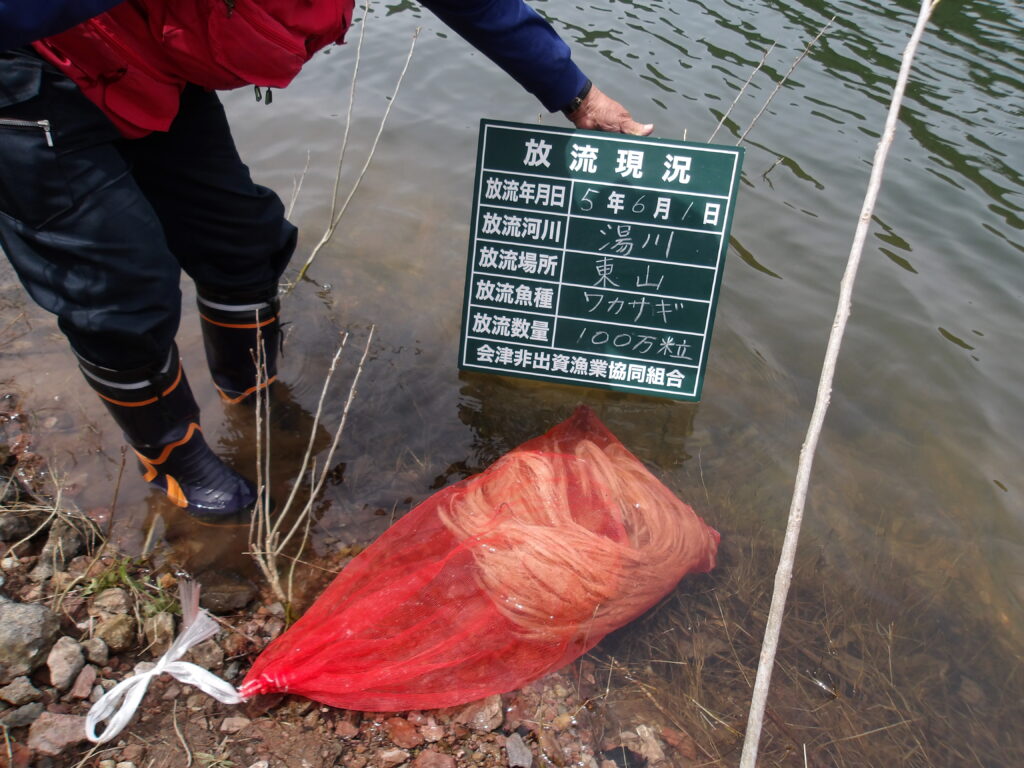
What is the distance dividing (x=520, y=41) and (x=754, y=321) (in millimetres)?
2361

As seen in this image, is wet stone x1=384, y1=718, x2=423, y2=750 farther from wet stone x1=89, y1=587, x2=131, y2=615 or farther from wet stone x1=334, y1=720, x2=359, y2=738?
wet stone x1=89, y1=587, x2=131, y2=615

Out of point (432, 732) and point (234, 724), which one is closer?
point (234, 724)

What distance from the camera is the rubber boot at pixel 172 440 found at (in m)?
2.48

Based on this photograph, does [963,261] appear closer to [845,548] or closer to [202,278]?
[845,548]

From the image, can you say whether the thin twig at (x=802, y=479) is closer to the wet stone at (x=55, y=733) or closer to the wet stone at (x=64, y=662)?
the wet stone at (x=55, y=733)

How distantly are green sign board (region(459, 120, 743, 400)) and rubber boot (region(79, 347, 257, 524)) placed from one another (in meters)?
1.25

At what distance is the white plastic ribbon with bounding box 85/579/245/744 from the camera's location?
199 cm

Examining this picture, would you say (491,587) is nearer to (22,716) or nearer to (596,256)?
(22,716)

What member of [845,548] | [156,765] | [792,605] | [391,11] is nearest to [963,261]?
[845,548]

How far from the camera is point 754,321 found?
14.5 feet

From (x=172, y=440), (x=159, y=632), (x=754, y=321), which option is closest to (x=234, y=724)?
(x=159, y=632)

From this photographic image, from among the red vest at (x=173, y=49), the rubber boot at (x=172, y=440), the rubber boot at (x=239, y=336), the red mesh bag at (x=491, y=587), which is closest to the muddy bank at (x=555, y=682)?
the red mesh bag at (x=491, y=587)

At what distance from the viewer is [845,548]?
321 centimetres

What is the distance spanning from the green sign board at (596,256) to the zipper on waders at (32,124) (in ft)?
5.62
